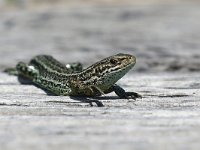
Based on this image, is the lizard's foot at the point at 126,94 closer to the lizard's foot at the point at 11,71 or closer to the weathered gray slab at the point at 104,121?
the weathered gray slab at the point at 104,121

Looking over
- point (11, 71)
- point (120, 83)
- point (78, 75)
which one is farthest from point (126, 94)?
point (11, 71)

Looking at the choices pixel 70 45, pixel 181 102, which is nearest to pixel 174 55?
pixel 70 45

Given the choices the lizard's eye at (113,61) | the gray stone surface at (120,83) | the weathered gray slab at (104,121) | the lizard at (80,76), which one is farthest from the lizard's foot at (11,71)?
the lizard's eye at (113,61)

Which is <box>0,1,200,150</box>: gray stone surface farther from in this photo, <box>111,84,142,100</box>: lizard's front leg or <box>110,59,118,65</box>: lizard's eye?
<box>110,59,118,65</box>: lizard's eye

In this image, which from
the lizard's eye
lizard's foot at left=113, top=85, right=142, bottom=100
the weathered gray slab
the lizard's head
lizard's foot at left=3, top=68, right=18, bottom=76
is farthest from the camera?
lizard's foot at left=3, top=68, right=18, bottom=76

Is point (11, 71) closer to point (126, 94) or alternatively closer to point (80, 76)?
point (80, 76)

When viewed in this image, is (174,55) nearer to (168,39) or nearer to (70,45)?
(168,39)

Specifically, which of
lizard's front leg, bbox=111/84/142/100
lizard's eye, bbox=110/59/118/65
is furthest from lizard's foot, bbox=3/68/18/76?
lizard's front leg, bbox=111/84/142/100
